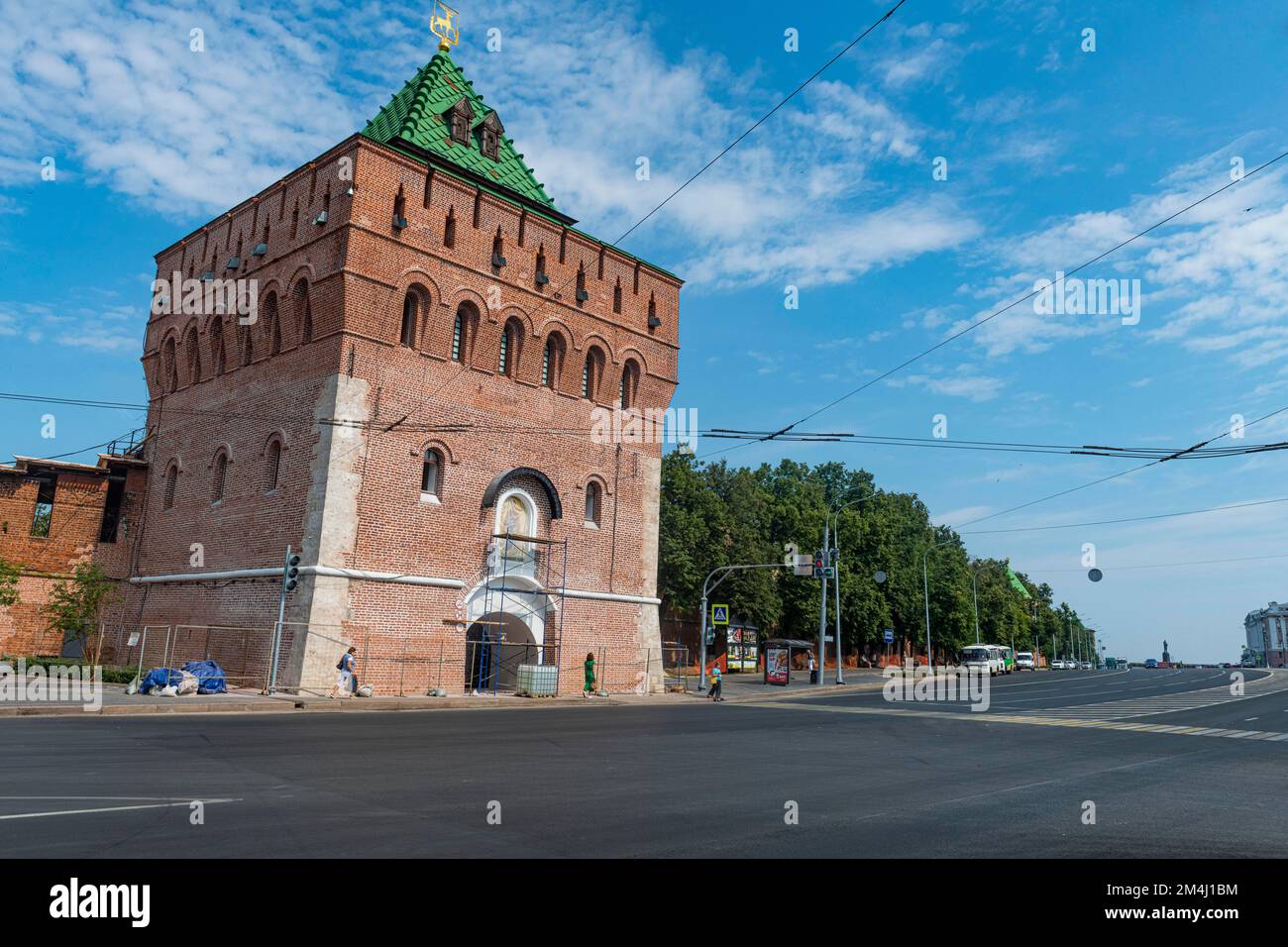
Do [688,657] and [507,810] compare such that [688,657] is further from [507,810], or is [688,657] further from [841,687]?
[507,810]

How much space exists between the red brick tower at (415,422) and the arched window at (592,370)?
88 mm

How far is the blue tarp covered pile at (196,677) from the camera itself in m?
22.6

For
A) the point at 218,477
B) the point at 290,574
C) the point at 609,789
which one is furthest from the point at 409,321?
the point at 609,789

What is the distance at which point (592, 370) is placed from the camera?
33.1 m

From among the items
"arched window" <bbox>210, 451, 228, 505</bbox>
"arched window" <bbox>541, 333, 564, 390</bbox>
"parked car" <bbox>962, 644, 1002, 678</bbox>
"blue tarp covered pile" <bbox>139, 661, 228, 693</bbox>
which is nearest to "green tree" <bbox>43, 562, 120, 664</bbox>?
"arched window" <bbox>210, 451, 228, 505</bbox>

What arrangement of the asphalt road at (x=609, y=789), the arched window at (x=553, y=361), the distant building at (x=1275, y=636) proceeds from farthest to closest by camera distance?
the distant building at (x=1275, y=636) → the arched window at (x=553, y=361) → the asphalt road at (x=609, y=789)

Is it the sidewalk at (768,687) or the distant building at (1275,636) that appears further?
the distant building at (1275,636)

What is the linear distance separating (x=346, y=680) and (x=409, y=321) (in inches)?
448

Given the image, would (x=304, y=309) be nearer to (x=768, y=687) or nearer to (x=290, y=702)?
(x=290, y=702)

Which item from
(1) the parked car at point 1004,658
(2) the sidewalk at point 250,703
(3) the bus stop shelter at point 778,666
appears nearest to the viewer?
(2) the sidewalk at point 250,703

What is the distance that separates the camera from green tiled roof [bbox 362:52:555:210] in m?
31.2

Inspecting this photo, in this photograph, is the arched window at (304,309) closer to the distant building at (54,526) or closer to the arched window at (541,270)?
the arched window at (541,270)

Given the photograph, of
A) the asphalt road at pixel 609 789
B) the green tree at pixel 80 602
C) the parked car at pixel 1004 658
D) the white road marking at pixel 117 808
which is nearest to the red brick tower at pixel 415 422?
the green tree at pixel 80 602

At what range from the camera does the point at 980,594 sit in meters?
92.0
